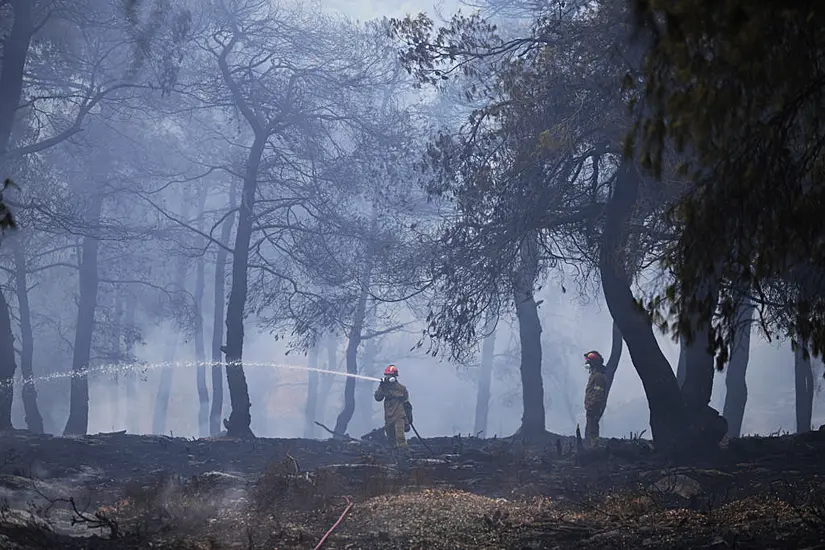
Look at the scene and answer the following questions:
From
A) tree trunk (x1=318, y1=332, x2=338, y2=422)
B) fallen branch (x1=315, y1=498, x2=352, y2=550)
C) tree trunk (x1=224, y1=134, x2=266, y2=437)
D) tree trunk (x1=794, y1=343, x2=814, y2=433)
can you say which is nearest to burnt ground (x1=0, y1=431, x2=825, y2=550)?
fallen branch (x1=315, y1=498, x2=352, y2=550)

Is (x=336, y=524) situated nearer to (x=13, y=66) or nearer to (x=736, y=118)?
(x=736, y=118)

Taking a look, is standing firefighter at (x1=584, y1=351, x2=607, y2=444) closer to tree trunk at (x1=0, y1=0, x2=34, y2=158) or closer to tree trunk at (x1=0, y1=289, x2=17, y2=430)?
tree trunk at (x1=0, y1=289, x2=17, y2=430)

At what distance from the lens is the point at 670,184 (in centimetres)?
1158

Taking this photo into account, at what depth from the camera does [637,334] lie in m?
13.1

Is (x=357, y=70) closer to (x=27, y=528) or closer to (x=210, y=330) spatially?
(x=27, y=528)

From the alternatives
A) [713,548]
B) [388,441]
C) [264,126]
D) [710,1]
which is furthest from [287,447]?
[710,1]

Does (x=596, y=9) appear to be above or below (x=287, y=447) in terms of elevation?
above

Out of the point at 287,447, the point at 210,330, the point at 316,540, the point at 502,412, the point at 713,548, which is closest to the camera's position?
the point at 713,548

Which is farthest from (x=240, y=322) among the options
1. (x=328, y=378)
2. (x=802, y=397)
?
(x=328, y=378)

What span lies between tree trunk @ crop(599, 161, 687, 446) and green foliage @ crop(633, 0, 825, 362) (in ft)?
24.1

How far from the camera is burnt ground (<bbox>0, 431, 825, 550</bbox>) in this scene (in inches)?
293

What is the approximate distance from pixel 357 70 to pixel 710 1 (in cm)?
1713

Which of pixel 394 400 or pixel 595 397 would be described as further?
pixel 394 400

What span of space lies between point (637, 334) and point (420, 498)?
17.2 feet
